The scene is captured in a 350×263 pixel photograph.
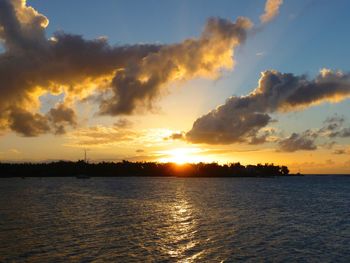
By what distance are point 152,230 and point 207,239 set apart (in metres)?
11.3

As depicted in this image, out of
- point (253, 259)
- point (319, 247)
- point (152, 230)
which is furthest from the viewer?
point (152, 230)

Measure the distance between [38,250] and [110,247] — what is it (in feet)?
27.1

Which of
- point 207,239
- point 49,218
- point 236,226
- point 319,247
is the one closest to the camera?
point 319,247

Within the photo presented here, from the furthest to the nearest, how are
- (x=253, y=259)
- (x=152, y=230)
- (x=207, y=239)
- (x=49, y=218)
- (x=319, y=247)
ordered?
(x=49, y=218)
(x=152, y=230)
(x=207, y=239)
(x=319, y=247)
(x=253, y=259)

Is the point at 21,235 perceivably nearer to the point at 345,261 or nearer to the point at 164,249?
the point at 164,249

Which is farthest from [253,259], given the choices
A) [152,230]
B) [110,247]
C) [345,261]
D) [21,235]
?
[21,235]

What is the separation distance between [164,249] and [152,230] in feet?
49.6

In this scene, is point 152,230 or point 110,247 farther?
point 152,230

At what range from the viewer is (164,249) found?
154 ft

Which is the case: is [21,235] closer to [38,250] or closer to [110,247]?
[38,250]

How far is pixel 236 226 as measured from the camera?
67000mm

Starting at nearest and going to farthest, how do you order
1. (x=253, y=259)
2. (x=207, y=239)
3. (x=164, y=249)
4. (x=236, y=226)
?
(x=253, y=259)
(x=164, y=249)
(x=207, y=239)
(x=236, y=226)

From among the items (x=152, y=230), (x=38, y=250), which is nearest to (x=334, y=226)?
(x=152, y=230)

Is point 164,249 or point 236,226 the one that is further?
point 236,226
